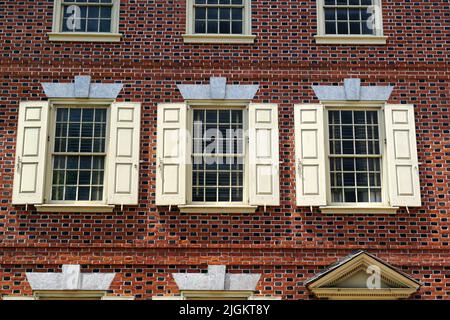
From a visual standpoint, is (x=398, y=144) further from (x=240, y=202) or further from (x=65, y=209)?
(x=65, y=209)

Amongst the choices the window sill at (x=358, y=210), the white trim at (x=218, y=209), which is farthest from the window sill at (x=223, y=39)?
the window sill at (x=358, y=210)

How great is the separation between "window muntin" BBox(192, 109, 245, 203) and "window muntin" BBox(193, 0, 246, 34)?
170 cm

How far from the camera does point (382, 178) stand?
12.0 meters

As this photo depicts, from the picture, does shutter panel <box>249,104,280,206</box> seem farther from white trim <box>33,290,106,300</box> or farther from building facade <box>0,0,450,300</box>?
white trim <box>33,290,106,300</box>

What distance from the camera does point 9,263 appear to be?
11430 millimetres

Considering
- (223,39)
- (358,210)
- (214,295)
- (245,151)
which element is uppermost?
(223,39)

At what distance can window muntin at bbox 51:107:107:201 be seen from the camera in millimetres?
11898

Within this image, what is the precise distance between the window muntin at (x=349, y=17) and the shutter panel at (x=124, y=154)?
4.19 meters

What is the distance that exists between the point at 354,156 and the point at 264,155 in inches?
67.1

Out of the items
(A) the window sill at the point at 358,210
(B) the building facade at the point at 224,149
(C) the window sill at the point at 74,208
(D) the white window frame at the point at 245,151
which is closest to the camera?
(B) the building facade at the point at 224,149

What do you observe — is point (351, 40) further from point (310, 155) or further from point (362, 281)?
point (362, 281)

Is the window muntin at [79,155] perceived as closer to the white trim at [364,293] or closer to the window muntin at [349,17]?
the white trim at [364,293]

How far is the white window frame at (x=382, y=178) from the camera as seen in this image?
38.4ft

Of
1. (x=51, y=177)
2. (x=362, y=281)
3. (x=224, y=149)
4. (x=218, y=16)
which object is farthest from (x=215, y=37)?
(x=362, y=281)
